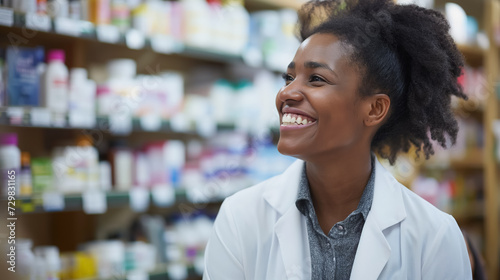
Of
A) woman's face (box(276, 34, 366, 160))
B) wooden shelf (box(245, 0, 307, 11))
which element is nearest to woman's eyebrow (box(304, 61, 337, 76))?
woman's face (box(276, 34, 366, 160))

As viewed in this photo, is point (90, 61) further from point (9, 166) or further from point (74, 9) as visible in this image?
point (9, 166)

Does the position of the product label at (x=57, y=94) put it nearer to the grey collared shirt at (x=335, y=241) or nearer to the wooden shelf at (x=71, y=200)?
the wooden shelf at (x=71, y=200)

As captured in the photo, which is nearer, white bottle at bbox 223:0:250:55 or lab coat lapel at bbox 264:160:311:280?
lab coat lapel at bbox 264:160:311:280

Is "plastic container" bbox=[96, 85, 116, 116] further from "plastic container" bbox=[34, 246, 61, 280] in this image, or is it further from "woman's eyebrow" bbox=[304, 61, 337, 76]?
"woman's eyebrow" bbox=[304, 61, 337, 76]

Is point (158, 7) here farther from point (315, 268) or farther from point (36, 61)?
point (315, 268)

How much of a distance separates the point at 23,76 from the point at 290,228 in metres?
1.36

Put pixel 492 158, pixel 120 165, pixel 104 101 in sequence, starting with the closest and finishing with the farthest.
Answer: pixel 104 101 < pixel 120 165 < pixel 492 158

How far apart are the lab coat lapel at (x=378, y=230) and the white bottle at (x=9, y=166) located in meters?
1.40

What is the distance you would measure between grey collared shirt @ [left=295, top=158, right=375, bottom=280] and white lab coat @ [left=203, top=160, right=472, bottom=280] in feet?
0.07

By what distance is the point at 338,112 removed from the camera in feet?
4.56

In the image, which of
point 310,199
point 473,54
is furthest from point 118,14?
point 473,54

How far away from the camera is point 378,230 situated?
4.55ft

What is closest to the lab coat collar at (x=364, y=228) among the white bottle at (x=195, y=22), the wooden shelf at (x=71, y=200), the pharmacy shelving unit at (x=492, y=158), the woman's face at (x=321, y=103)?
the woman's face at (x=321, y=103)

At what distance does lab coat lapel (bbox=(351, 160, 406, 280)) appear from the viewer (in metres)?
1.35
